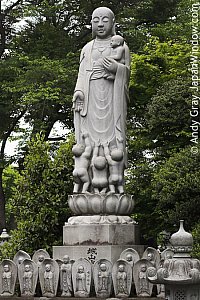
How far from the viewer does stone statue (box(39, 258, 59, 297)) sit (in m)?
12.2

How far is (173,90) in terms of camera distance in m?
18.8

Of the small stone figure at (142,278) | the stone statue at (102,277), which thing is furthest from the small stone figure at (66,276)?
the small stone figure at (142,278)

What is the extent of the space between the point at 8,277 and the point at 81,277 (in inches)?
47.4

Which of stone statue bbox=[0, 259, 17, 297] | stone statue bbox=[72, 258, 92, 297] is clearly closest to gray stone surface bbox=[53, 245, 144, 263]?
stone statue bbox=[72, 258, 92, 297]

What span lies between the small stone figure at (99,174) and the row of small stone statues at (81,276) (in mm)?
1279

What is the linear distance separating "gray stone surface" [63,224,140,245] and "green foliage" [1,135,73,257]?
340 centimetres

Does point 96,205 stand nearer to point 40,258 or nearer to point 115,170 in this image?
point 115,170

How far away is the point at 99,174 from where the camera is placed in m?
13.4

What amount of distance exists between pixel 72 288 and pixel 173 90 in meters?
7.73

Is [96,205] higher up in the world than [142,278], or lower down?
higher up

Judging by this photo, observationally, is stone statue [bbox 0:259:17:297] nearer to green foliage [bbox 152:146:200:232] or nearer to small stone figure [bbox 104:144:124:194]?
small stone figure [bbox 104:144:124:194]

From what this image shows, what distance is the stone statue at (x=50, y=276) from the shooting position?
12250mm

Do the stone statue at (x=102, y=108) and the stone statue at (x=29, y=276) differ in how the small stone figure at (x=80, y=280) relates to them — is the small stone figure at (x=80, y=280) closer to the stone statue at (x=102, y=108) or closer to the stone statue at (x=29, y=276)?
the stone statue at (x=29, y=276)

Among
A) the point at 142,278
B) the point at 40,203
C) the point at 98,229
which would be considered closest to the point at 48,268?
the point at 98,229
